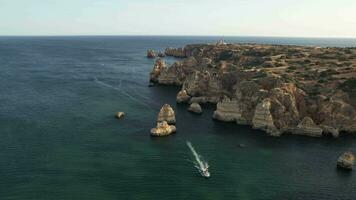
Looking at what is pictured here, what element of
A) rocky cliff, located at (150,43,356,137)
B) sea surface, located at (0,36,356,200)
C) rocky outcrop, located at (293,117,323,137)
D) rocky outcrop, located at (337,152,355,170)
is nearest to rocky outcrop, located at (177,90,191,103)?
rocky cliff, located at (150,43,356,137)

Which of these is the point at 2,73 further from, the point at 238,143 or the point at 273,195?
the point at 273,195

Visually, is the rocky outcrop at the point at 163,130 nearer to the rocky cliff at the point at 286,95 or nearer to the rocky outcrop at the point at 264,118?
the rocky cliff at the point at 286,95

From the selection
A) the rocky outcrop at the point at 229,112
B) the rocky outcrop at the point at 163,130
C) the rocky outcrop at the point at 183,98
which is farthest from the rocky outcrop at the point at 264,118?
the rocky outcrop at the point at 183,98

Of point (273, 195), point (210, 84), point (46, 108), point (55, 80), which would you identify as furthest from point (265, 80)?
point (55, 80)

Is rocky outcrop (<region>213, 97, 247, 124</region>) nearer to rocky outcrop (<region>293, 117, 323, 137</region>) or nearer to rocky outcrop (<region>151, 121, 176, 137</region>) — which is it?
rocky outcrop (<region>293, 117, 323, 137</region>)

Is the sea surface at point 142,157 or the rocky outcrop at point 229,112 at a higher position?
the rocky outcrop at point 229,112

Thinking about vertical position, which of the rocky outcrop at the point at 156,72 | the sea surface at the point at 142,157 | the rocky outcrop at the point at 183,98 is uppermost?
the rocky outcrop at the point at 156,72
